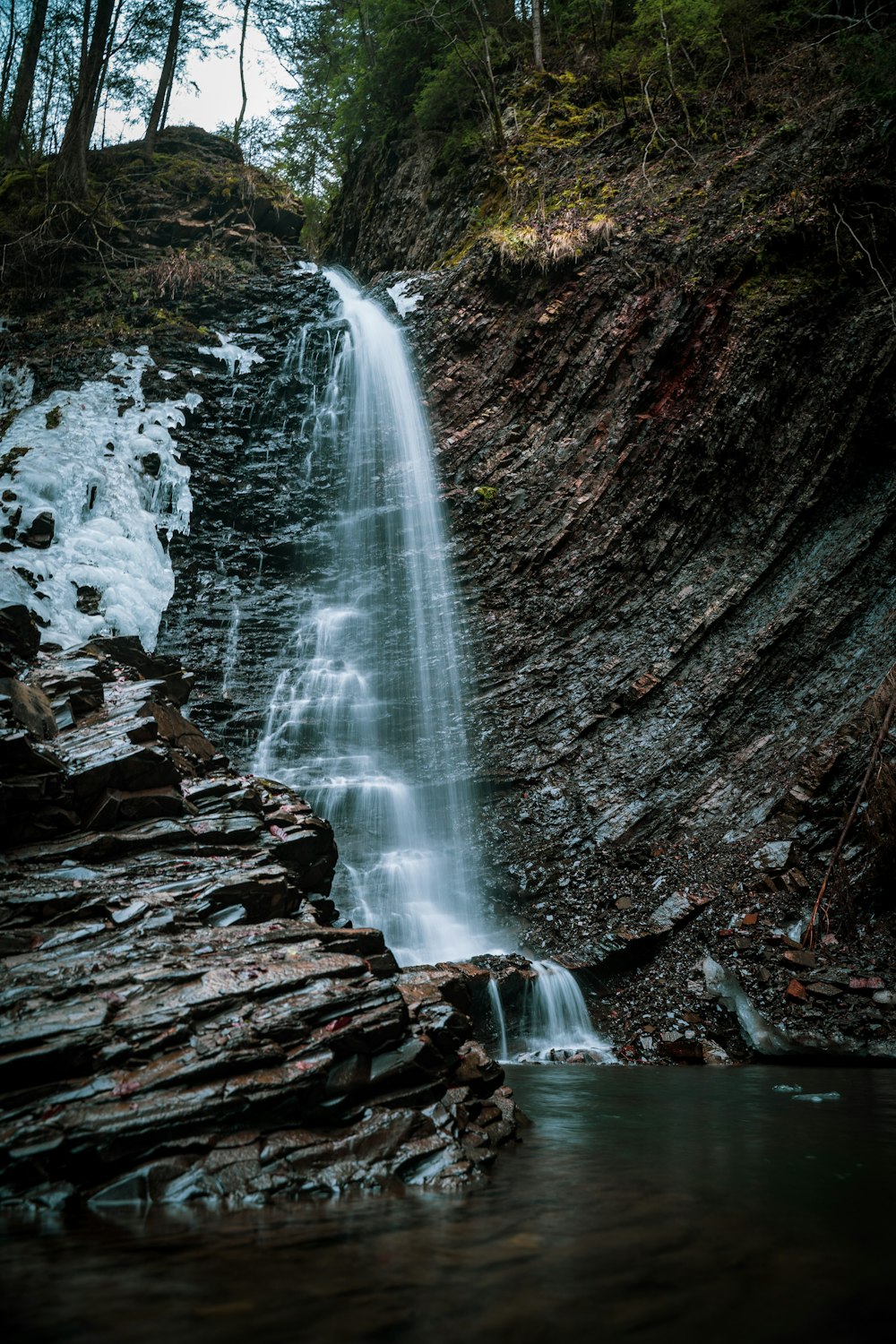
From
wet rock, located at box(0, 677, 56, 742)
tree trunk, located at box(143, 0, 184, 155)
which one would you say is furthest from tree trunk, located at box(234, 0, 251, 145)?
wet rock, located at box(0, 677, 56, 742)

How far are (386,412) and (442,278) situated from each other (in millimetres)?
3804

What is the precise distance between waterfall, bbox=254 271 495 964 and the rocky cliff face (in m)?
0.73

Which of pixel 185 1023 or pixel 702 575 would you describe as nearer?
pixel 185 1023

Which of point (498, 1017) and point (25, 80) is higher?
point (25, 80)

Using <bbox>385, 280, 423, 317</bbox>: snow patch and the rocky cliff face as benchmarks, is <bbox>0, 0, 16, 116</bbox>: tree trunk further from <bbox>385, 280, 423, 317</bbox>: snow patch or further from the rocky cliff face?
the rocky cliff face

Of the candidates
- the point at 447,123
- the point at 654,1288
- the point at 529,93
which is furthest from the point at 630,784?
the point at 447,123

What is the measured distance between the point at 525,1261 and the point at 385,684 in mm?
11269

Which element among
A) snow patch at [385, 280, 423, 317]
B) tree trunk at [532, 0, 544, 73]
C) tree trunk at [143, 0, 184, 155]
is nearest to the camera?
snow patch at [385, 280, 423, 317]

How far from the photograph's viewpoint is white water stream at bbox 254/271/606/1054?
11125mm

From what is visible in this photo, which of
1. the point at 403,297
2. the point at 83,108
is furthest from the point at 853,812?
the point at 83,108

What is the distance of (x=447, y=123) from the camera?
2108cm

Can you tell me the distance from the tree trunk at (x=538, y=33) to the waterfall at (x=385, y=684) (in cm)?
756

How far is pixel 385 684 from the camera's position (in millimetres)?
14055

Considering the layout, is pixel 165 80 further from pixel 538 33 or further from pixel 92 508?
pixel 92 508
